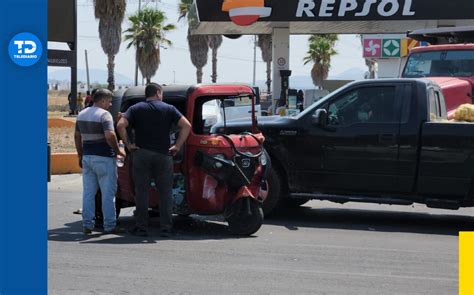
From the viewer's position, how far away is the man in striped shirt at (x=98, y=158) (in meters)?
8.59

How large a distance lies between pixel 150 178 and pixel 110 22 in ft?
121

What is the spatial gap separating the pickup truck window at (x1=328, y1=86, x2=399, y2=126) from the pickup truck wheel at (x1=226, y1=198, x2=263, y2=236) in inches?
78.4

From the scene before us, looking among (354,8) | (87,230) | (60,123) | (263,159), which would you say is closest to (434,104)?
(263,159)

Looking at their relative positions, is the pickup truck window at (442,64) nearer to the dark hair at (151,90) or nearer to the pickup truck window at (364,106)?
the pickup truck window at (364,106)

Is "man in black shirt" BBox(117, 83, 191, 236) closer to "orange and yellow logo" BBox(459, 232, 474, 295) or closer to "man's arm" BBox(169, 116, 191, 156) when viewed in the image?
"man's arm" BBox(169, 116, 191, 156)

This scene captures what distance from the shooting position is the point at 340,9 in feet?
77.7

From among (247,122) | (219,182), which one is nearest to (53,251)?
(219,182)

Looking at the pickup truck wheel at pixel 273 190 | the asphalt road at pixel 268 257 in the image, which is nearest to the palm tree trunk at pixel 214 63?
the asphalt road at pixel 268 257

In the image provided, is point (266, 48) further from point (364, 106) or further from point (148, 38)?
point (364, 106)

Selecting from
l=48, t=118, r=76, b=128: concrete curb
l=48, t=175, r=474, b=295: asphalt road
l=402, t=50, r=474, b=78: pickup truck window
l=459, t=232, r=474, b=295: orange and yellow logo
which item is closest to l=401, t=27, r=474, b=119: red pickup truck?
l=402, t=50, r=474, b=78: pickup truck window

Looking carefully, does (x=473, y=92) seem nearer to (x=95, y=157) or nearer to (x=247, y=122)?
(x=247, y=122)
